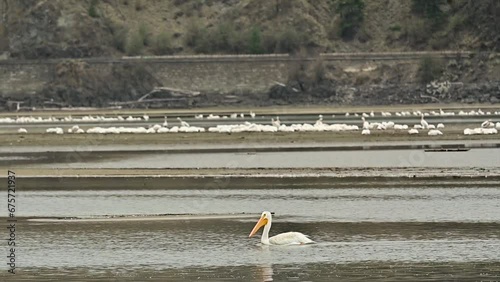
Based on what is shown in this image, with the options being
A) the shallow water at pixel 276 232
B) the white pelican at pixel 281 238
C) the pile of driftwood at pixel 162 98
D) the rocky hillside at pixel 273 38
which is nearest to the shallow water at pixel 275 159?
the shallow water at pixel 276 232

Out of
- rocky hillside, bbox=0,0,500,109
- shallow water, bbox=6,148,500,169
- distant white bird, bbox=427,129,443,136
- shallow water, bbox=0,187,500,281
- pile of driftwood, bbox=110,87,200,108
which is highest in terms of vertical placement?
rocky hillside, bbox=0,0,500,109

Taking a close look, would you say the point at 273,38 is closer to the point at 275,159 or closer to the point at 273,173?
the point at 275,159

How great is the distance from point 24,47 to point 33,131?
39.1 metres

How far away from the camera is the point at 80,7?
381ft

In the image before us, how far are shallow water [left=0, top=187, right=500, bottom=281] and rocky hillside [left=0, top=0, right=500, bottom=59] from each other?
2852 inches

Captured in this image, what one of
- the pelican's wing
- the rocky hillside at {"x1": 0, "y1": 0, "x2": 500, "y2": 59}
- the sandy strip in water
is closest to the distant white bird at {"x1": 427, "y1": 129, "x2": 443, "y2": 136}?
the sandy strip in water

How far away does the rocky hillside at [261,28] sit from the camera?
11275 cm

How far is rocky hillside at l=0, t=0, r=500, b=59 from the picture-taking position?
11275cm

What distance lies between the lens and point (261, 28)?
386ft

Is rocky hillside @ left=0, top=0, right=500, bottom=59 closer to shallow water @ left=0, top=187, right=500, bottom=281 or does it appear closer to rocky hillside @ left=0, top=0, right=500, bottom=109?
rocky hillside @ left=0, top=0, right=500, bottom=109

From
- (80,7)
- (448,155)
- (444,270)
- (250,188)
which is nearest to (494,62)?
(80,7)

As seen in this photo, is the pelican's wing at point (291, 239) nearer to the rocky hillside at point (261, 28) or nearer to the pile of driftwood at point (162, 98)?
the pile of driftwood at point (162, 98)

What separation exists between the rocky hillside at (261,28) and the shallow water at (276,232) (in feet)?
238

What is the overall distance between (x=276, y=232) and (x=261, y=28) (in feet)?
282
